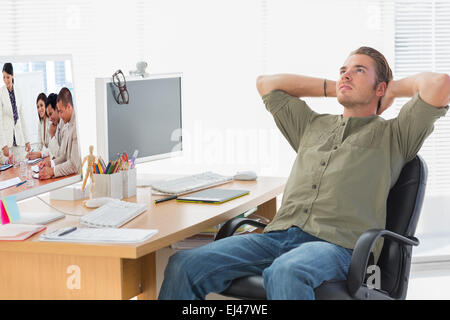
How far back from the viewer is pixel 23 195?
6.91 ft

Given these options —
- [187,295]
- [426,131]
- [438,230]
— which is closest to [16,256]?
[187,295]

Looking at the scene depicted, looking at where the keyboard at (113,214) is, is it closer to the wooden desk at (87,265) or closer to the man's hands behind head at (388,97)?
the wooden desk at (87,265)

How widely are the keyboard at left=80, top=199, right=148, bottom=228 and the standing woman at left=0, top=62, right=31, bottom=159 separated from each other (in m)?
0.30

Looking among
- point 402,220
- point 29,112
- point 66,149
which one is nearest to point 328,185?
point 402,220

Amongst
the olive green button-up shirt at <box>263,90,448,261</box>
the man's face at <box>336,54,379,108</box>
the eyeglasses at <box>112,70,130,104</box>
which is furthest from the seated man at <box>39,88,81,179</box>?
the man's face at <box>336,54,379,108</box>

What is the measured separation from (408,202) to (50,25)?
110 inches

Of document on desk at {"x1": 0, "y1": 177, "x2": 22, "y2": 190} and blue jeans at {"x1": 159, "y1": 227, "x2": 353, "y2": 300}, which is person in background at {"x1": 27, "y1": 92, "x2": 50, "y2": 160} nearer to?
document on desk at {"x1": 0, "y1": 177, "x2": 22, "y2": 190}

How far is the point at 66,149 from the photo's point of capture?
2338 mm

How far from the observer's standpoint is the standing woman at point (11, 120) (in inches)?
79.6

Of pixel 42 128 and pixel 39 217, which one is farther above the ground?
pixel 42 128

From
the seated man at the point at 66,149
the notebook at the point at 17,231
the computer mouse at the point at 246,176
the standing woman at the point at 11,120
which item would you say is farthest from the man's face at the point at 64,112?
the computer mouse at the point at 246,176

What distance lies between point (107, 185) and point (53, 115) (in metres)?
0.37

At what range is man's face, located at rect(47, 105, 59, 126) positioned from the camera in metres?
Result: 2.24

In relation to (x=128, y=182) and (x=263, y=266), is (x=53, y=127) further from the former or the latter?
(x=263, y=266)
